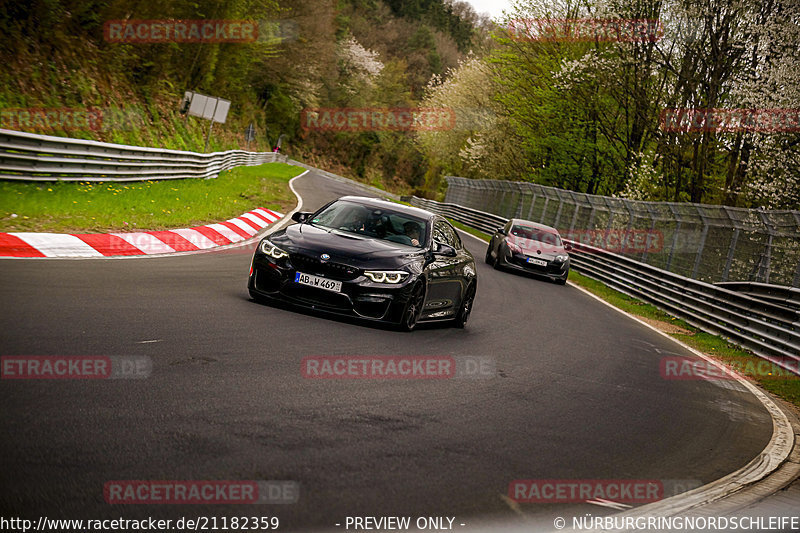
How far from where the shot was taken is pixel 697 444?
686 centimetres

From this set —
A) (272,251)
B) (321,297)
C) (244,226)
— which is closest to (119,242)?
(272,251)

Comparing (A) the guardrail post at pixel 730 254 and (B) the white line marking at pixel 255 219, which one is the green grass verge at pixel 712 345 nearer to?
(A) the guardrail post at pixel 730 254

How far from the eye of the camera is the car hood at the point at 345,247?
8.75 meters

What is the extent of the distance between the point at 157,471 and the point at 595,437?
364 cm

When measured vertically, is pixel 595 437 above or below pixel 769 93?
below

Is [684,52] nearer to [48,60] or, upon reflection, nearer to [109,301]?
[48,60]

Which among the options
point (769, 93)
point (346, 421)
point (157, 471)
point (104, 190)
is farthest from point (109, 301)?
point (769, 93)

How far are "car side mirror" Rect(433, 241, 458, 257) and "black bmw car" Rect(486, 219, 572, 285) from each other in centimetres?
1291

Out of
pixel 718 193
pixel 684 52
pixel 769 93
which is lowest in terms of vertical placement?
pixel 718 193
